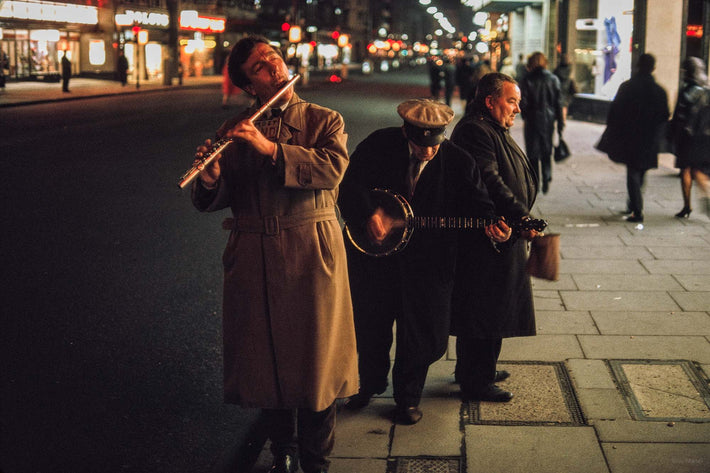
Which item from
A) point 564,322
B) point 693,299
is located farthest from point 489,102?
point 693,299

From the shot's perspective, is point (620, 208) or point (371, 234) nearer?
point (371, 234)

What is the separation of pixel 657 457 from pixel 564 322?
2202mm

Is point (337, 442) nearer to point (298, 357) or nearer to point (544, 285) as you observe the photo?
point (298, 357)

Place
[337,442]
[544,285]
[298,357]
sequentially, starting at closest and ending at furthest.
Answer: [298,357]
[337,442]
[544,285]

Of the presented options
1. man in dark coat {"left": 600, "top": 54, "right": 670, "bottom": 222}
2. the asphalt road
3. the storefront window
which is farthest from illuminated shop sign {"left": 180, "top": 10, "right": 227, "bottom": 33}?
man in dark coat {"left": 600, "top": 54, "right": 670, "bottom": 222}

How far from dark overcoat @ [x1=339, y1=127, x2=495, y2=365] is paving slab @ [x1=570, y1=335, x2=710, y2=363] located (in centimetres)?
146

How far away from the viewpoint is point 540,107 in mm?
10523

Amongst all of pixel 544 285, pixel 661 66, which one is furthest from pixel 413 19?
pixel 544 285

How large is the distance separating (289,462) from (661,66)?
16245 mm

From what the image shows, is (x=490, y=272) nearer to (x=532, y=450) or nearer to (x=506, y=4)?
(x=532, y=450)

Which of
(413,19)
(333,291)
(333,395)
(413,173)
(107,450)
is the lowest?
(107,450)

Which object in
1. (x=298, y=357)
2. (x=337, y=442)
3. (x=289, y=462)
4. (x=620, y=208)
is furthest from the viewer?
(x=620, y=208)

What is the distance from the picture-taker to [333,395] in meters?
3.40

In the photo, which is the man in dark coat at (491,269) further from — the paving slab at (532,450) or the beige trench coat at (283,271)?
the beige trench coat at (283,271)
